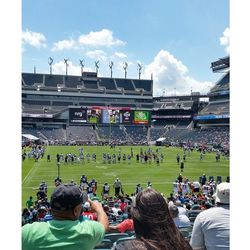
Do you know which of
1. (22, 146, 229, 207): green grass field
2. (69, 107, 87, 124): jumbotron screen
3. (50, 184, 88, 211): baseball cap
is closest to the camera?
(50, 184, 88, 211): baseball cap

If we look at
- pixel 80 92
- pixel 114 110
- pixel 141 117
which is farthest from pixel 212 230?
pixel 80 92

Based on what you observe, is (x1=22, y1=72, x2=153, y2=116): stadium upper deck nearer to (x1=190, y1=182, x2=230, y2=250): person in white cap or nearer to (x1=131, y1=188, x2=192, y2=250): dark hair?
(x1=190, y1=182, x2=230, y2=250): person in white cap

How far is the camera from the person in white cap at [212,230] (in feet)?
8.22

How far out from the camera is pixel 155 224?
6.65 feet

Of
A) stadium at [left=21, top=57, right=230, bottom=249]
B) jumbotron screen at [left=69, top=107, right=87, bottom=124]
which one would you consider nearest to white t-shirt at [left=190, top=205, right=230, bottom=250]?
stadium at [left=21, top=57, right=230, bottom=249]

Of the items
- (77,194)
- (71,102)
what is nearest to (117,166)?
(77,194)

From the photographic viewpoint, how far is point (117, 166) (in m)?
30.5

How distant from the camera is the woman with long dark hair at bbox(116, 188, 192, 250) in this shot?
197 centimetres

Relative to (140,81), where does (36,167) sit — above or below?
below

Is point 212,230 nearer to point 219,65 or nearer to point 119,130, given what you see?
point 119,130

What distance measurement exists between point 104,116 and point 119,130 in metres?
17.1

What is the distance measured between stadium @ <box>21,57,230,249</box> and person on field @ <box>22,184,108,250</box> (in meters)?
17.8
